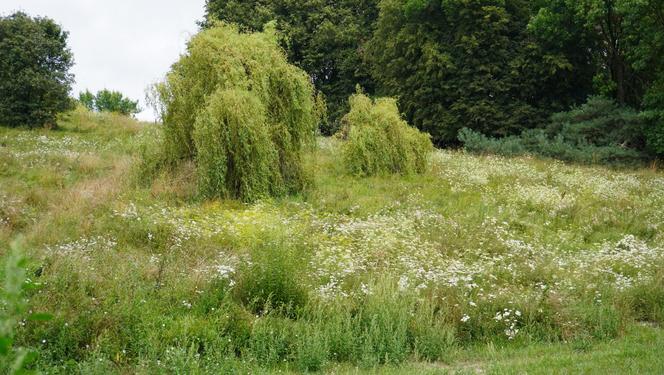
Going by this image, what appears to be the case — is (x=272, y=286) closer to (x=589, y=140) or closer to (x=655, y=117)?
(x=589, y=140)

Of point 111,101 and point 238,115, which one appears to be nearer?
point 238,115

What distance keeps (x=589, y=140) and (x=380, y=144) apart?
1261 cm

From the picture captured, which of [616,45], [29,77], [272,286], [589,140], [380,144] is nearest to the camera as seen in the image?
[272,286]

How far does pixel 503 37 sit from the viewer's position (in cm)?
3131

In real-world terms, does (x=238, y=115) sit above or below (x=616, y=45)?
below

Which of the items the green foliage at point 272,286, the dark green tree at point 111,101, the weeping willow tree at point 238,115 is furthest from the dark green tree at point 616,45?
the dark green tree at point 111,101

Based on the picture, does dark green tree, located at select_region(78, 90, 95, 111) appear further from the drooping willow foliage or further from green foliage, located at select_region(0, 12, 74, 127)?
the drooping willow foliage

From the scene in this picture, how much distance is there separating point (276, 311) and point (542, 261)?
543 centimetres

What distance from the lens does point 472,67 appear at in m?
31.9

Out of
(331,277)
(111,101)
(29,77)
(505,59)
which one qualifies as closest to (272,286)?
(331,277)

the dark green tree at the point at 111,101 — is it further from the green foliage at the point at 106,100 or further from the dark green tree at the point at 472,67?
the dark green tree at the point at 472,67

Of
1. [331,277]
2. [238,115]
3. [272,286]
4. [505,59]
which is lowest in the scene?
[331,277]

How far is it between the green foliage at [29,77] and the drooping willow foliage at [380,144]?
1293 centimetres

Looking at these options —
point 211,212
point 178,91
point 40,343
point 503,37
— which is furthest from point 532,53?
point 40,343
